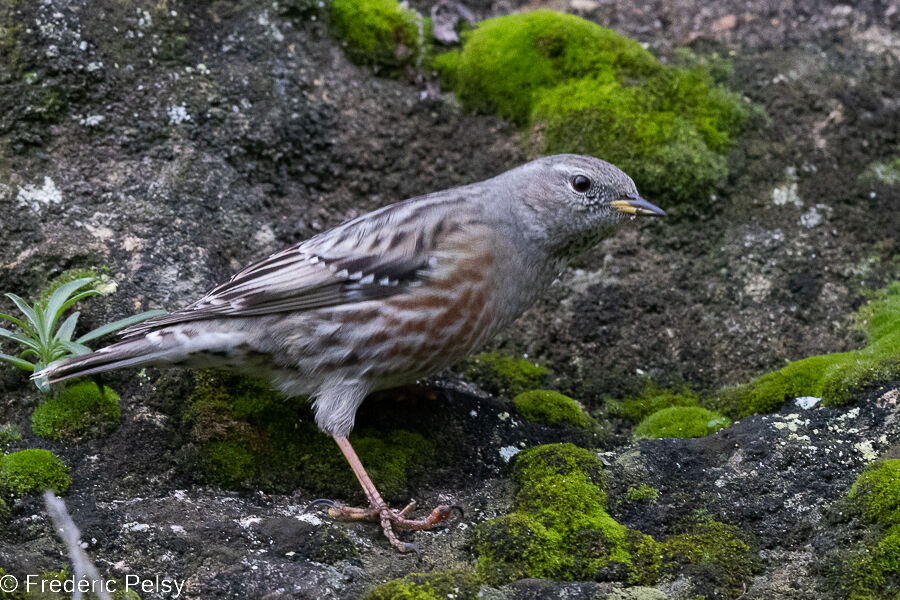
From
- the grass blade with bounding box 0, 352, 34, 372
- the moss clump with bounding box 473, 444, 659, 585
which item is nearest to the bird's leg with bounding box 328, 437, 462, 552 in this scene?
the moss clump with bounding box 473, 444, 659, 585

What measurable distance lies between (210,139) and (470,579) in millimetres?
3745

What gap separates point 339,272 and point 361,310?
257 millimetres

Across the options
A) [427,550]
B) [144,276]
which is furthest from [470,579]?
[144,276]

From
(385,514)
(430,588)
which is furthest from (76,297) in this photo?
(430,588)

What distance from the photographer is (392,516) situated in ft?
14.2

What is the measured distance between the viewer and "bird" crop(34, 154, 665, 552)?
4.57 metres

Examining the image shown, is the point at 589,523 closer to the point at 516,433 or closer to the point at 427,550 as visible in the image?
the point at 427,550

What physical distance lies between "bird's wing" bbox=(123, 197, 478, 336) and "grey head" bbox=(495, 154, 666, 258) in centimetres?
50

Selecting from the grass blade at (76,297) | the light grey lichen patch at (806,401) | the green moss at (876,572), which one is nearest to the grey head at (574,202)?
the light grey lichen patch at (806,401)

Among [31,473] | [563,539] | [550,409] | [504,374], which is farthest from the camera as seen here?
[504,374]

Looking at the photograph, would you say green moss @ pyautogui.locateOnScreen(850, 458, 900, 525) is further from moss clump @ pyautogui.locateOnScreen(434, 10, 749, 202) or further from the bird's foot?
moss clump @ pyautogui.locateOnScreen(434, 10, 749, 202)

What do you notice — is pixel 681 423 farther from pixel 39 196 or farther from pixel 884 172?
pixel 39 196

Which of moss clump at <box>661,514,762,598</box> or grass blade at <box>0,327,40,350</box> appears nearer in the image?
moss clump at <box>661,514,762,598</box>

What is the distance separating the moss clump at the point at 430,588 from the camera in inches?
137
